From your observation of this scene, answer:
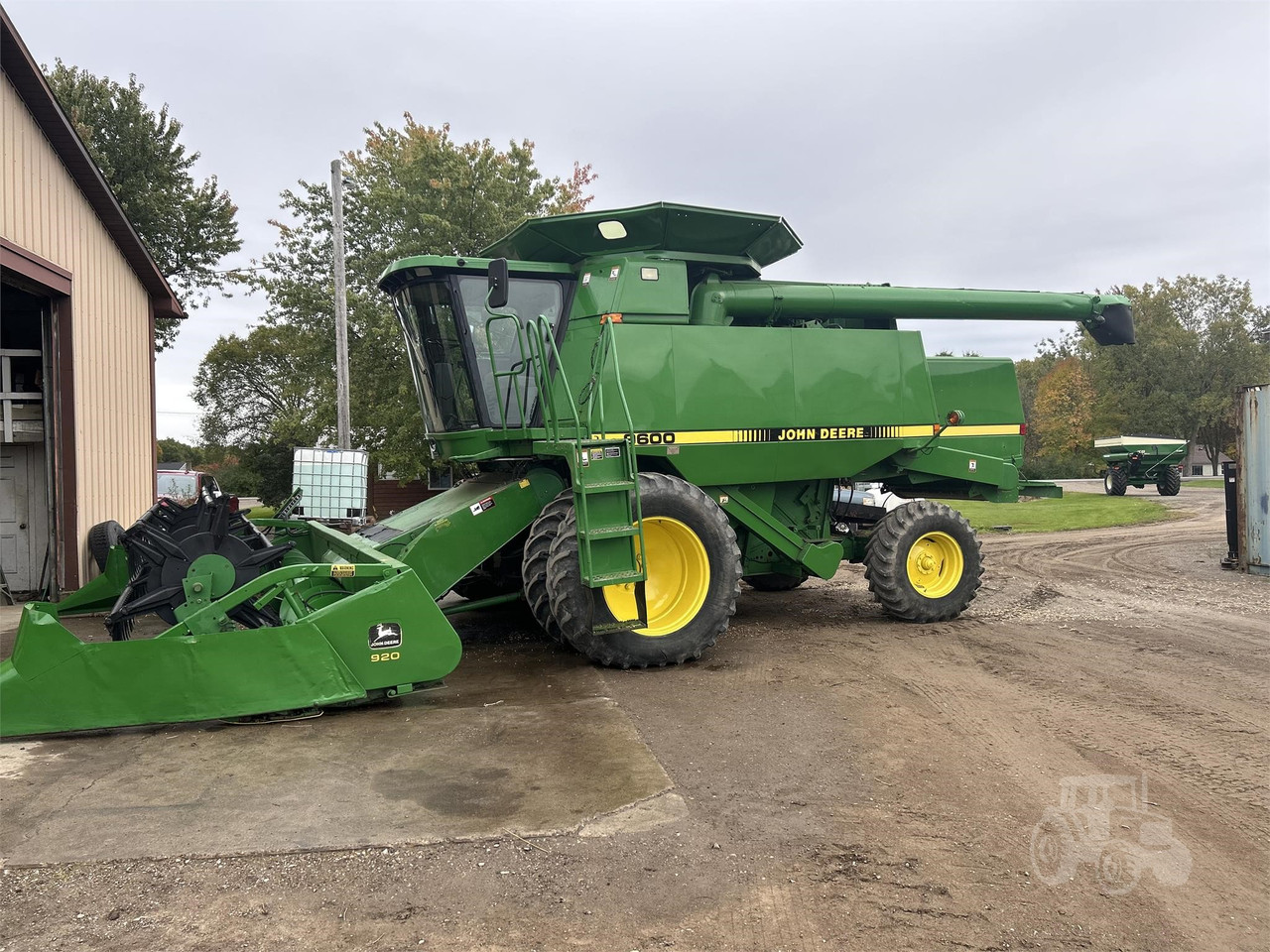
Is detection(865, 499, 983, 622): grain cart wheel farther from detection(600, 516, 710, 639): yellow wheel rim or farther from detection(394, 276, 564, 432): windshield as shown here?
detection(394, 276, 564, 432): windshield

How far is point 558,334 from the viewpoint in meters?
7.43

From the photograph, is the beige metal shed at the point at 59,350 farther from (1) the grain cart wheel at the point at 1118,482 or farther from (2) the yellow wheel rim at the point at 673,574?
(1) the grain cart wheel at the point at 1118,482

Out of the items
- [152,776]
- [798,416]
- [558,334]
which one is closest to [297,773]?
[152,776]

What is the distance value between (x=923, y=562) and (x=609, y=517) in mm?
3743

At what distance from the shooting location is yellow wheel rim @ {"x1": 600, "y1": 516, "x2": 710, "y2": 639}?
6582 millimetres

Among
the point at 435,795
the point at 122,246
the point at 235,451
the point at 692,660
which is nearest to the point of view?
the point at 435,795

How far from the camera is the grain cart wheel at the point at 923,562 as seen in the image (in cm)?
805

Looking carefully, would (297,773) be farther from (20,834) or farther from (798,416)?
(798,416)

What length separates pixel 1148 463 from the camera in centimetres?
2822

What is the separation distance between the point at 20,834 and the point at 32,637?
1.27m

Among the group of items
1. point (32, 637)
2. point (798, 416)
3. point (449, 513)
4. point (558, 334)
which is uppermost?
point (558, 334)

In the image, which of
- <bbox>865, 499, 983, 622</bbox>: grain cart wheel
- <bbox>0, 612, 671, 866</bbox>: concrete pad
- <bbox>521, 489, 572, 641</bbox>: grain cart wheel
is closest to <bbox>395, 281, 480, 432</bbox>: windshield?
<bbox>521, 489, 572, 641</bbox>: grain cart wheel

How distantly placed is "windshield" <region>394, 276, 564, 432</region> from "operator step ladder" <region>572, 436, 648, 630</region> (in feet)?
3.73

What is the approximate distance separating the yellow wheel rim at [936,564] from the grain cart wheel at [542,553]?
3.66 meters
